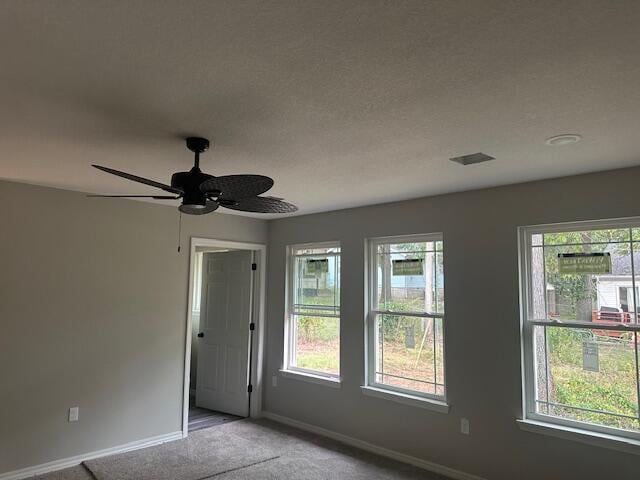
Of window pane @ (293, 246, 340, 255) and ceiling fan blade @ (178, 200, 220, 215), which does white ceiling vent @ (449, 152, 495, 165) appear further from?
window pane @ (293, 246, 340, 255)

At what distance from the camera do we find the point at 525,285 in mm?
3516

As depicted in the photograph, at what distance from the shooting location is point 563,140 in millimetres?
2520

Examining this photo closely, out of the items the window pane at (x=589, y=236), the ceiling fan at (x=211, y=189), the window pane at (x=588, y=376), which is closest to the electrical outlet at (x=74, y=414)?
the ceiling fan at (x=211, y=189)

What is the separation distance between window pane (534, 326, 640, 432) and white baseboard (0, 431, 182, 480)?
134 inches

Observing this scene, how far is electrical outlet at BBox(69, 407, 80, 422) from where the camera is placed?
3.88 meters

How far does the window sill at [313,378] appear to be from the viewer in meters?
4.64

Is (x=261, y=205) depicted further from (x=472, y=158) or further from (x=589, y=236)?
(x=589, y=236)

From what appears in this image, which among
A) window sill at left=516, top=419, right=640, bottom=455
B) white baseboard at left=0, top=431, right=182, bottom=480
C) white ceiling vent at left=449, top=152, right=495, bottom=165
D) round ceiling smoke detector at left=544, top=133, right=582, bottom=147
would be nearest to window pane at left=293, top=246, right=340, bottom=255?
white ceiling vent at left=449, top=152, right=495, bottom=165

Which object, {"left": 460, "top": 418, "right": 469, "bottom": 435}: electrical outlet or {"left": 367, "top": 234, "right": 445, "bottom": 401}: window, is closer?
{"left": 460, "top": 418, "right": 469, "bottom": 435}: electrical outlet

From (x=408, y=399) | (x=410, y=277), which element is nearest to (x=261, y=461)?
(x=408, y=399)

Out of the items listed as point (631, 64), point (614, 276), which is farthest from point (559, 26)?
point (614, 276)

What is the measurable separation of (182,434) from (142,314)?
51.0 inches

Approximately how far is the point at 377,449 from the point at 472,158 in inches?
111

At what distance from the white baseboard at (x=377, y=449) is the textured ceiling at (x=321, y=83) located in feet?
8.04
